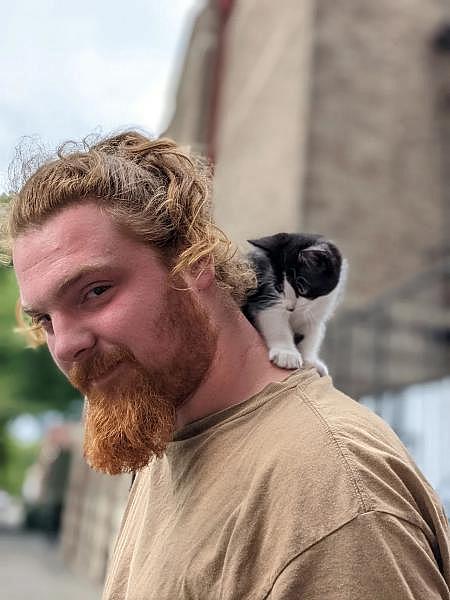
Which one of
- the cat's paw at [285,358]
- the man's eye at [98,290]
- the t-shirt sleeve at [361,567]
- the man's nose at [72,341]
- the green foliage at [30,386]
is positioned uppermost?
the man's eye at [98,290]

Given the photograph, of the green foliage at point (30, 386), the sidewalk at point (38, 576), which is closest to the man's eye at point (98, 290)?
the sidewalk at point (38, 576)

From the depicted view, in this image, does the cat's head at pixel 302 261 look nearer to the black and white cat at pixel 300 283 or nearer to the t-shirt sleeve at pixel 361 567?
the black and white cat at pixel 300 283

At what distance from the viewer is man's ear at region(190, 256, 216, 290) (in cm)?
91

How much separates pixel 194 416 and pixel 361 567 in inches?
12.5

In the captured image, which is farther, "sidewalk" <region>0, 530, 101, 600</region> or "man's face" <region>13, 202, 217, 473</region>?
"sidewalk" <region>0, 530, 101, 600</region>

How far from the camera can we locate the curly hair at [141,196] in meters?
0.87

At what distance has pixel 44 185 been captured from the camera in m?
0.89

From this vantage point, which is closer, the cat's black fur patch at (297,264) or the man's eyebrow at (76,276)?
the man's eyebrow at (76,276)

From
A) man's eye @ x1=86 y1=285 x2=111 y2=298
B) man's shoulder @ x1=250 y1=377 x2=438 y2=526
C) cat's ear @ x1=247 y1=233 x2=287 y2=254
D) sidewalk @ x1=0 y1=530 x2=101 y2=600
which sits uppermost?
cat's ear @ x1=247 y1=233 x2=287 y2=254

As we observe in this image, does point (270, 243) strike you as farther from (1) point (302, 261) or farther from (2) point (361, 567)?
(2) point (361, 567)

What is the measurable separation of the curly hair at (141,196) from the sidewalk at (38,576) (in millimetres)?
3069

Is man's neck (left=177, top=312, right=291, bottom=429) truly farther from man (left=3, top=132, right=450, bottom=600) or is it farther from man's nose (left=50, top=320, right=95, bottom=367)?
man's nose (left=50, top=320, right=95, bottom=367)

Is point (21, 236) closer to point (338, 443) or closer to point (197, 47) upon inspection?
point (338, 443)

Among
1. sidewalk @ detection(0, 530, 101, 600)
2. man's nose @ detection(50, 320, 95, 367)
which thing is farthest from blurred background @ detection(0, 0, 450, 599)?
man's nose @ detection(50, 320, 95, 367)
